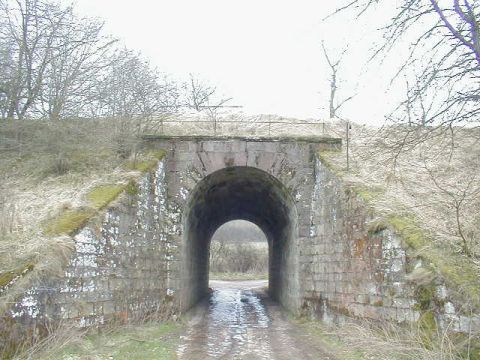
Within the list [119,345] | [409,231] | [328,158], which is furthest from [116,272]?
[328,158]

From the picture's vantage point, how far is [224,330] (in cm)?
1117

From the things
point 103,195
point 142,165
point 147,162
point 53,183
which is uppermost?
point 147,162

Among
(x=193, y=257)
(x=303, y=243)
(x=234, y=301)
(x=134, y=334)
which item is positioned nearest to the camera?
(x=134, y=334)

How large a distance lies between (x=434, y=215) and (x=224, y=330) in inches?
219

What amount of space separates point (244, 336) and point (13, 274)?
5298 mm

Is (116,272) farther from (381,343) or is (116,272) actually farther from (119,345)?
(381,343)

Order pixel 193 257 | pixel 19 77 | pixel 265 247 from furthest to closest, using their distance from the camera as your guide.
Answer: pixel 265 247 < pixel 193 257 < pixel 19 77

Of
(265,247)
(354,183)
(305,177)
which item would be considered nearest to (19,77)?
(305,177)

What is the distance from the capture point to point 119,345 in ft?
26.9

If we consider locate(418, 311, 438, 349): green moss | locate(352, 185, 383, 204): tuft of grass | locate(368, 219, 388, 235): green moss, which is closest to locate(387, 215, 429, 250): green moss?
locate(368, 219, 388, 235): green moss

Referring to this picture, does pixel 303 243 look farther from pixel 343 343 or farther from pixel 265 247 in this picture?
pixel 265 247

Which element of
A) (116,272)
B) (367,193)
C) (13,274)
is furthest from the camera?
(367,193)

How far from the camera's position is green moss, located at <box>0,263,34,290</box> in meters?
6.78

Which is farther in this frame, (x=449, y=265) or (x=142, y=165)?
(x=142, y=165)
